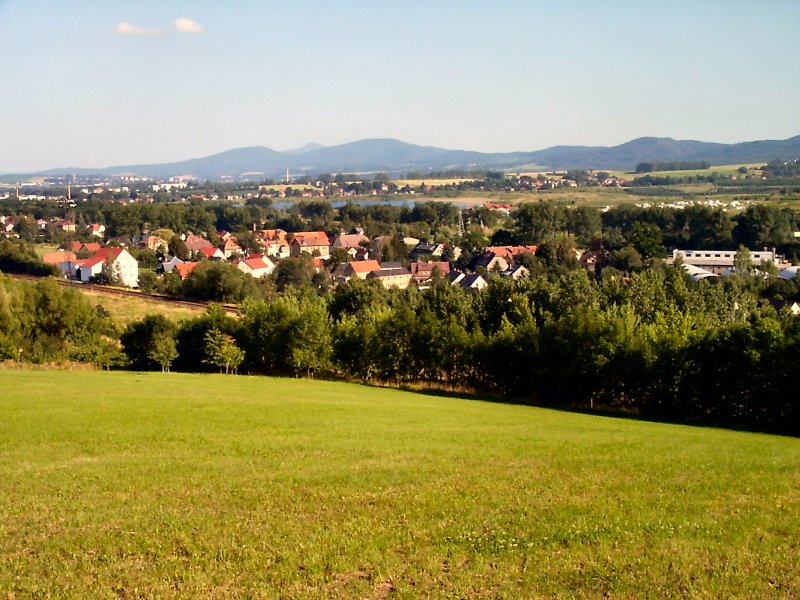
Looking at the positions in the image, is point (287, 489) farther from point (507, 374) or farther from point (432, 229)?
point (432, 229)

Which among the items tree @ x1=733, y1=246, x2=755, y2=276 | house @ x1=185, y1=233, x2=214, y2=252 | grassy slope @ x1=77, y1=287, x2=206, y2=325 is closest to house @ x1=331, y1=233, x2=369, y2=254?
house @ x1=185, y1=233, x2=214, y2=252

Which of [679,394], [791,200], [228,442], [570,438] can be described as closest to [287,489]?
[228,442]

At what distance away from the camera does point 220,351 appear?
41.4 metres

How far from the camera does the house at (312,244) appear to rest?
12556 cm

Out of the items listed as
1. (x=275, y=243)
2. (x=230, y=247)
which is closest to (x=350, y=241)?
(x=275, y=243)

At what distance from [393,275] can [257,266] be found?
19.9 meters

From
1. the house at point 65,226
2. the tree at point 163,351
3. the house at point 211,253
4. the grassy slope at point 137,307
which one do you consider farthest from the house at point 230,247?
the tree at point 163,351

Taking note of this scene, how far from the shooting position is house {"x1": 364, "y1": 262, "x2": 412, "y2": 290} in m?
92.8

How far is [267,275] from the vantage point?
93.6m

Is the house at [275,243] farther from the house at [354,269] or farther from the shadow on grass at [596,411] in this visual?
the shadow on grass at [596,411]

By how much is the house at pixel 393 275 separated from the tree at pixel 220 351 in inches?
1916

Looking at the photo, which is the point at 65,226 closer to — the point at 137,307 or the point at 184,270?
the point at 184,270

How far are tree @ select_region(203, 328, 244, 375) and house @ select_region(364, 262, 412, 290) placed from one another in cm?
4866

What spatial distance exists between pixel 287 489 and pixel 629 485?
6.72 metres
